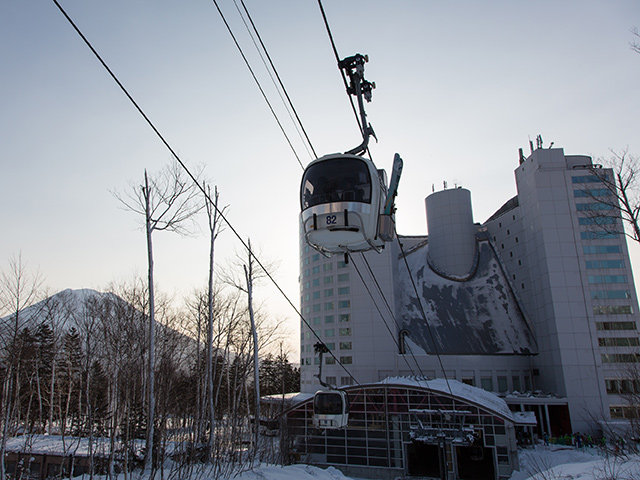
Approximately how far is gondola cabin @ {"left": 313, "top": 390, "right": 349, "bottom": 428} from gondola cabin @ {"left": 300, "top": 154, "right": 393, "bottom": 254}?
10659mm

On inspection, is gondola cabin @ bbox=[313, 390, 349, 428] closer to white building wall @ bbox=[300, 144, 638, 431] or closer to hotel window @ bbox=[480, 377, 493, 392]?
white building wall @ bbox=[300, 144, 638, 431]

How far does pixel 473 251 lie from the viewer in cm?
6331

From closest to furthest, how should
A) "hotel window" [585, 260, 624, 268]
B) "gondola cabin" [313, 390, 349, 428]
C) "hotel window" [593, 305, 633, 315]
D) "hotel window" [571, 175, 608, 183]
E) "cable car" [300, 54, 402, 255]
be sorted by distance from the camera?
"cable car" [300, 54, 402, 255]
"gondola cabin" [313, 390, 349, 428]
"hotel window" [593, 305, 633, 315]
"hotel window" [585, 260, 624, 268]
"hotel window" [571, 175, 608, 183]

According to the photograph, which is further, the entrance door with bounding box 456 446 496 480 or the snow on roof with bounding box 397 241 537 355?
the snow on roof with bounding box 397 241 537 355

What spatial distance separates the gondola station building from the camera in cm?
3164

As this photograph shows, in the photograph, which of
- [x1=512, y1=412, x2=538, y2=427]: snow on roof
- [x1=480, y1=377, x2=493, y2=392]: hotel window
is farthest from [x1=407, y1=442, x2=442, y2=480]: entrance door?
[x1=480, y1=377, x2=493, y2=392]: hotel window

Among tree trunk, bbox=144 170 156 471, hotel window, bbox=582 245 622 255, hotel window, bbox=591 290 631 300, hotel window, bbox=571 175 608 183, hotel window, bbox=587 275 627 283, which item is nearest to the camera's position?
tree trunk, bbox=144 170 156 471

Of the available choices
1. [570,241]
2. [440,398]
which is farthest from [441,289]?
[440,398]

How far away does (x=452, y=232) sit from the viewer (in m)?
63.4

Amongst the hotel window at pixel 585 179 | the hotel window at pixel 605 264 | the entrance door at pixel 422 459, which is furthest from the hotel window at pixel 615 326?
the entrance door at pixel 422 459

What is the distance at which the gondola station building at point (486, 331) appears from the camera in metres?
31.6

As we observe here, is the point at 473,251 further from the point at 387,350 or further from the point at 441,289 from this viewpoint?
the point at 387,350

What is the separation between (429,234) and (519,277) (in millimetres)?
15550

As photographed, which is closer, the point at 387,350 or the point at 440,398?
the point at 440,398
